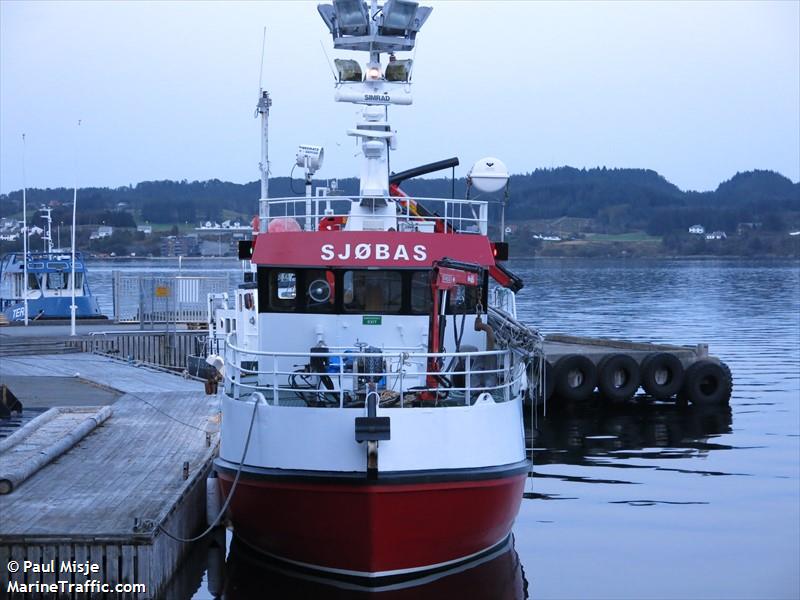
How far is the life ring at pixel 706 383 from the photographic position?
101 feet

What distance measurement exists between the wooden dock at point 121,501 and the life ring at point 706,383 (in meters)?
13.8

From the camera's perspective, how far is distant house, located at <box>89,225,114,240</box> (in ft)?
518

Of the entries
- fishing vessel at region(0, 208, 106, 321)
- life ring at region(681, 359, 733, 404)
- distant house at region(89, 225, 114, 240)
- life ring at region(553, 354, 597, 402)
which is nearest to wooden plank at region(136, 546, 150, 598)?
life ring at region(553, 354, 597, 402)

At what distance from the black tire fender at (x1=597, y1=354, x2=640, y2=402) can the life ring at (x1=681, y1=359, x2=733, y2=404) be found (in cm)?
160

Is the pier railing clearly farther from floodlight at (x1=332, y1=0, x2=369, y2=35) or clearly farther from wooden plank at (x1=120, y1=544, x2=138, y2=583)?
wooden plank at (x1=120, y1=544, x2=138, y2=583)

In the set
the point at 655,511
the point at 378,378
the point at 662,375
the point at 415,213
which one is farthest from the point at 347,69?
the point at 662,375

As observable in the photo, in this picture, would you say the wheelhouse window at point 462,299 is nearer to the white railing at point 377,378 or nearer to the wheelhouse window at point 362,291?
the wheelhouse window at point 362,291

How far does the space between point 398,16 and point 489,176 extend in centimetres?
Result: 261

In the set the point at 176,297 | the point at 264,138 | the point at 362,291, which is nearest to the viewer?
the point at 362,291

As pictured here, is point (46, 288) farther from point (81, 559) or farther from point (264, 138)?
point (81, 559)

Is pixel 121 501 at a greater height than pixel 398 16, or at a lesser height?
lesser

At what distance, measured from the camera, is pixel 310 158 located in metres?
20.4

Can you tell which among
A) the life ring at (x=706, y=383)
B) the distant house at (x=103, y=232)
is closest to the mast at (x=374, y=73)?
the life ring at (x=706, y=383)

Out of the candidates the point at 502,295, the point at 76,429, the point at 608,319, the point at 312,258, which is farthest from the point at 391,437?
the point at 608,319
